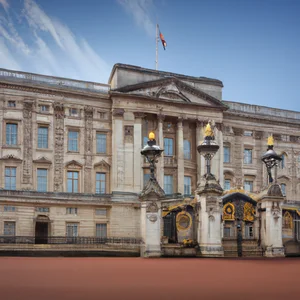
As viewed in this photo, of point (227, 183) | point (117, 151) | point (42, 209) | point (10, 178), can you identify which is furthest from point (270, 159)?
point (10, 178)

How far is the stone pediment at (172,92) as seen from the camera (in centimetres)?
4955

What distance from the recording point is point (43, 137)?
47281mm

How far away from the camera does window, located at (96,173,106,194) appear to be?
1903 inches

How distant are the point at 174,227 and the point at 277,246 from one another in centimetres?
604

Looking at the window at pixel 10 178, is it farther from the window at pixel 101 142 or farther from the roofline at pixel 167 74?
the roofline at pixel 167 74

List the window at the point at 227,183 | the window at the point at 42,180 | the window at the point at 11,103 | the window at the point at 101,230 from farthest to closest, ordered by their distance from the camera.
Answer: the window at the point at 227,183 < the window at the point at 101,230 < the window at the point at 42,180 < the window at the point at 11,103

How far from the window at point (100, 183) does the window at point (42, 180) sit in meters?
4.98

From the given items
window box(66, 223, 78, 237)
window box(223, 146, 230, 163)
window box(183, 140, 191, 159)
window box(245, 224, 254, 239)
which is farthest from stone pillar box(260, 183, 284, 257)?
window box(223, 146, 230, 163)

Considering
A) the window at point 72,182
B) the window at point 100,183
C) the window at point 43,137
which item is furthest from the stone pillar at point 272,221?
the window at point 43,137

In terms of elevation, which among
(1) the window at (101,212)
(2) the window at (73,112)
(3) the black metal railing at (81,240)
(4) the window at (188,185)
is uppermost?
(2) the window at (73,112)

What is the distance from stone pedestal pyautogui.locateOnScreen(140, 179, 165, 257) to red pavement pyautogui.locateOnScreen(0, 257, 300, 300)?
6.66 meters

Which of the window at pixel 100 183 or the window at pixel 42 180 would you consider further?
the window at pixel 100 183

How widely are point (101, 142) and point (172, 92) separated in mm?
9133

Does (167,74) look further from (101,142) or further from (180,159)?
(101,142)
